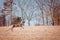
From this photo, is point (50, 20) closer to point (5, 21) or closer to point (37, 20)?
point (37, 20)

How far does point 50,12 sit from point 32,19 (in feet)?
1.26

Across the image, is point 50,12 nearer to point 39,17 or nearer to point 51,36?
point 39,17

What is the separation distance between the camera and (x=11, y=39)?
8.18ft

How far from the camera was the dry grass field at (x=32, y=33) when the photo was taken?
243 cm

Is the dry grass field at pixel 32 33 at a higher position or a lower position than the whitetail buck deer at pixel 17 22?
lower

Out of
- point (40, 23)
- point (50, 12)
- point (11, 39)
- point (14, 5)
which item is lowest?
point (11, 39)

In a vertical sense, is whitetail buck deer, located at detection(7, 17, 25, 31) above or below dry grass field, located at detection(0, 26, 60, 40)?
above

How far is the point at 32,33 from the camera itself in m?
2.48

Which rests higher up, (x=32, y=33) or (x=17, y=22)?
(x=17, y=22)

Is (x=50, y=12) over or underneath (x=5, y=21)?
over

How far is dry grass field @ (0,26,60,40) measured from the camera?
243 centimetres

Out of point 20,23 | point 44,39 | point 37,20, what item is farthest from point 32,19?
point 44,39

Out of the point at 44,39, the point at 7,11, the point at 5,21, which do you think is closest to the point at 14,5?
the point at 7,11

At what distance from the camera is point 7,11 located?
256cm
